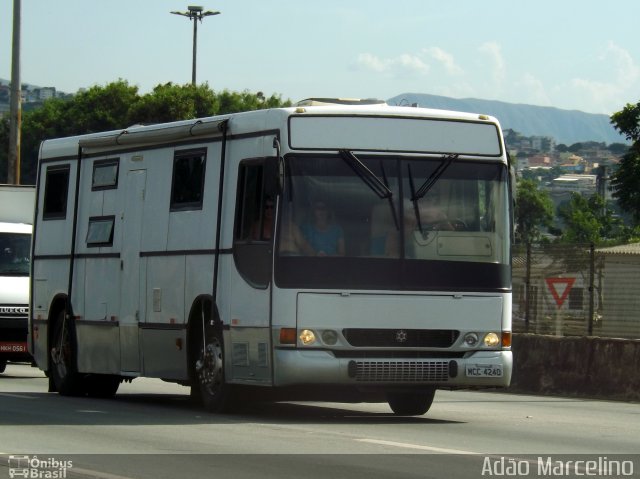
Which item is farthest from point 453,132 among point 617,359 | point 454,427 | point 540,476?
point 617,359

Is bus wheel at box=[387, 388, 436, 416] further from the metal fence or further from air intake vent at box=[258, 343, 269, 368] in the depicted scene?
the metal fence

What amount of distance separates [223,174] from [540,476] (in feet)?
19.5

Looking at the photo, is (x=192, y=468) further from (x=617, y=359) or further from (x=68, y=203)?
(x=617, y=359)

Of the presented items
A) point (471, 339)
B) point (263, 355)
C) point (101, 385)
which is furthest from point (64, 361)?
point (471, 339)

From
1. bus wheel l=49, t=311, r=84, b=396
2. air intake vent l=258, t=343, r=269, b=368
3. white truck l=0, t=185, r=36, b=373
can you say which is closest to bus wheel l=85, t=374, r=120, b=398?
bus wheel l=49, t=311, r=84, b=396

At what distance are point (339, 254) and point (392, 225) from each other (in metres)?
0.59

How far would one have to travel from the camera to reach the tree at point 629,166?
52.5 meters

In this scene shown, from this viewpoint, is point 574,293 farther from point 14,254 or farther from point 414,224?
point 14,254

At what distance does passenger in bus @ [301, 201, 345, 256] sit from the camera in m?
13.9

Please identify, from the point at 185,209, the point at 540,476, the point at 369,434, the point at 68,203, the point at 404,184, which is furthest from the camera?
the point at 68,203

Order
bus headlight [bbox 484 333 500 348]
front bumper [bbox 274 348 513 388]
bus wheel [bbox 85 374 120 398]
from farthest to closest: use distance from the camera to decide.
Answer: bus wheel [bbox 85 374 120 398] < bus headlight [bbox 484 333 500 348] < front bumper [bbox 274 348 513 388]

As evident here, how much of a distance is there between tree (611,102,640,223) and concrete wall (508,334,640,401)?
31.4 metres

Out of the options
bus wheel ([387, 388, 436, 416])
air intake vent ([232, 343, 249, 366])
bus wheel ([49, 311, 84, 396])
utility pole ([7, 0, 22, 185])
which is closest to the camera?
air intake vent ([232, 343, 249, 366])

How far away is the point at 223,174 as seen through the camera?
15.0 m
